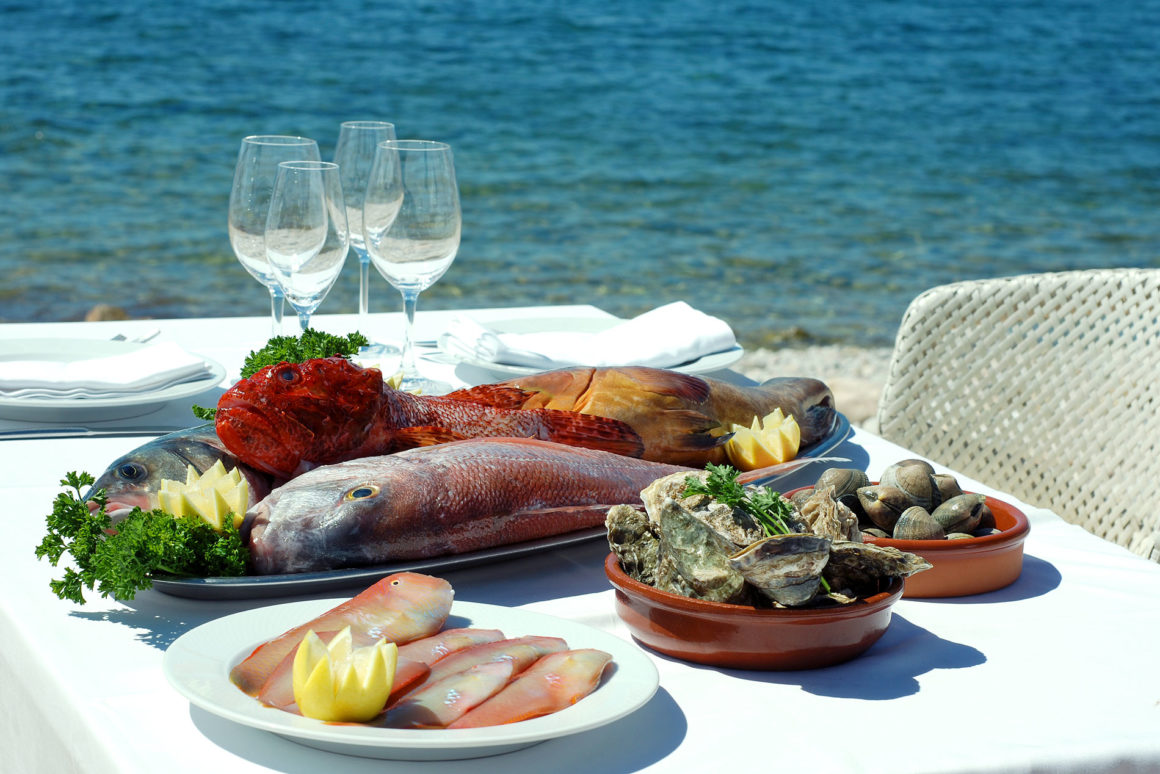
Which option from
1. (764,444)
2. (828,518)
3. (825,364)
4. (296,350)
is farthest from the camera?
(825,364)

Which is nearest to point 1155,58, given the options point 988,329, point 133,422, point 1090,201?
point 1090,201

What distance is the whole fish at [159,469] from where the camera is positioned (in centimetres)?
128

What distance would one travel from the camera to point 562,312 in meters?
2.82

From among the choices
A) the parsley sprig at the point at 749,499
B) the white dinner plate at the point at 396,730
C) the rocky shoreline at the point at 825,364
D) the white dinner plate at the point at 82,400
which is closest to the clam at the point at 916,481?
the parsley sprig at the point at 749,499

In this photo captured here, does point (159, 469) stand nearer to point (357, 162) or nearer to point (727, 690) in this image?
point (727, 690)

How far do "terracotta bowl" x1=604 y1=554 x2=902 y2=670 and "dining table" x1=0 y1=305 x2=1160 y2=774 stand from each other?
19 mm

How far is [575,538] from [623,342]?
3.01 ft

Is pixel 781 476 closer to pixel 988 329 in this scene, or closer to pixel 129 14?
pixel 988 329

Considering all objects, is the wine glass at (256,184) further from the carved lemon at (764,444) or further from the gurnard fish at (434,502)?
the carved lemon at (764,444)

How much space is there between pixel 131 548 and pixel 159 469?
19cm

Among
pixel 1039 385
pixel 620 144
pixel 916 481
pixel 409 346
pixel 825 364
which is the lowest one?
pixel 825 364

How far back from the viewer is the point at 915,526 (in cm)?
124

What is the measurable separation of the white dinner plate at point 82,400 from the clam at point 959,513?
1.16 m

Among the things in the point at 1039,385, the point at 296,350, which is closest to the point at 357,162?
the point at 296,350
